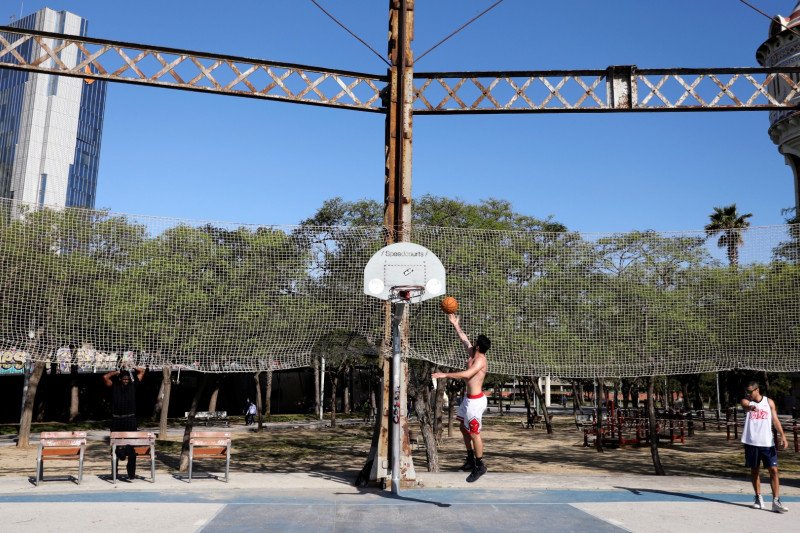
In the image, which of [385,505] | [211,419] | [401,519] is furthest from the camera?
[211,419]

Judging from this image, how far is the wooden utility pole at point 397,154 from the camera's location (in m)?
11.5

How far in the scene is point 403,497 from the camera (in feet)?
33.9

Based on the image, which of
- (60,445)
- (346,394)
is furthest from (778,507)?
(346,394)

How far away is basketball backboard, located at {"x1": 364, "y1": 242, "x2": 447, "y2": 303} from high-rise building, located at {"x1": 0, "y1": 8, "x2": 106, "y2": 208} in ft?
557

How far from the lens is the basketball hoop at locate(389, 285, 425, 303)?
1027 cm

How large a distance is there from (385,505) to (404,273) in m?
3.27

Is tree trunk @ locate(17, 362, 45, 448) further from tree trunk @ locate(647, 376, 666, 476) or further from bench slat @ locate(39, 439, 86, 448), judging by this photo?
tree trunk @ locate(647, 376, 666, 476)

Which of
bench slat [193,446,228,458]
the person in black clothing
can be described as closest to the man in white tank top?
bench slat [193,446,228,458]

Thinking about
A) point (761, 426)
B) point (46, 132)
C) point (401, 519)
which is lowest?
point (401, 519)

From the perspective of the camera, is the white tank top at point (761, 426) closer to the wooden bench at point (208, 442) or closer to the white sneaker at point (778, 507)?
the white sneaker at point (778, 507)

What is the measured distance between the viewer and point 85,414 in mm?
42375

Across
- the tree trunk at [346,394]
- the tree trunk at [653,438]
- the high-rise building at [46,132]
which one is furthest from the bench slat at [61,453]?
the high-rise building at [46,132]

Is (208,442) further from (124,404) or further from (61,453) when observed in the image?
(61,453)

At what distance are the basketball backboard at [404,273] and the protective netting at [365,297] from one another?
1.27m
